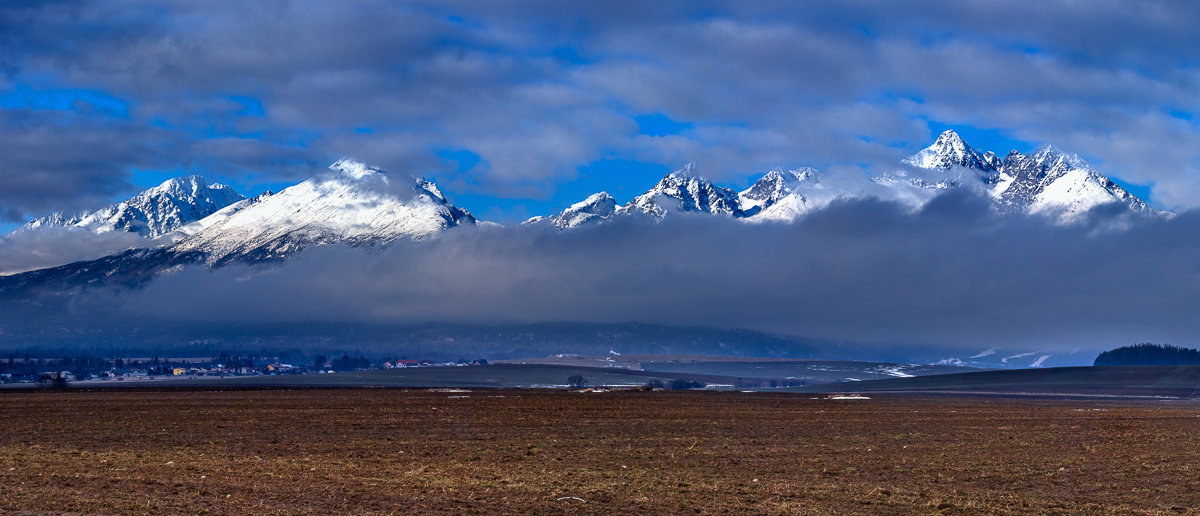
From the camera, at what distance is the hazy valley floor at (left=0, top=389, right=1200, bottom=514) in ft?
101

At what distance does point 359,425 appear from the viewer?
6119 centimetres

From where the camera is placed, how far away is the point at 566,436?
178 ft

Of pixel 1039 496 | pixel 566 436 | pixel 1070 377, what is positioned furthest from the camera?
pixel 1070 377

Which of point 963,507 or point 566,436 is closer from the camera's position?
point 963,507

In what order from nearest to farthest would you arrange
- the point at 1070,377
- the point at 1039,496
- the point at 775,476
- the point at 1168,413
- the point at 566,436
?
the point at 1039,496
the point at 775,476
the point at 566,436
the point at 1168,413
the point at 1070,377

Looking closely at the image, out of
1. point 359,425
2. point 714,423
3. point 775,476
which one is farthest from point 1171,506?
point 359,425

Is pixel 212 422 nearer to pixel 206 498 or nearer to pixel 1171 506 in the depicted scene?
pixel 206 498

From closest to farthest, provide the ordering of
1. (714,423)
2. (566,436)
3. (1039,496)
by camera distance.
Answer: (1039,496)
(566,436)
(714,423)

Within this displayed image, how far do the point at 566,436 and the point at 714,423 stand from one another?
14.4 m

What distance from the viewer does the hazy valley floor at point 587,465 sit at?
3067 centimetres

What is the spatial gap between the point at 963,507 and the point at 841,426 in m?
32.9

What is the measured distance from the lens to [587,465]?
4025cm

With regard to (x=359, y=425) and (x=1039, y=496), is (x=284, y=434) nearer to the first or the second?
(x=359, y=425)

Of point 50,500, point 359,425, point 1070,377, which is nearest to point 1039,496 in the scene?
point 50,500
